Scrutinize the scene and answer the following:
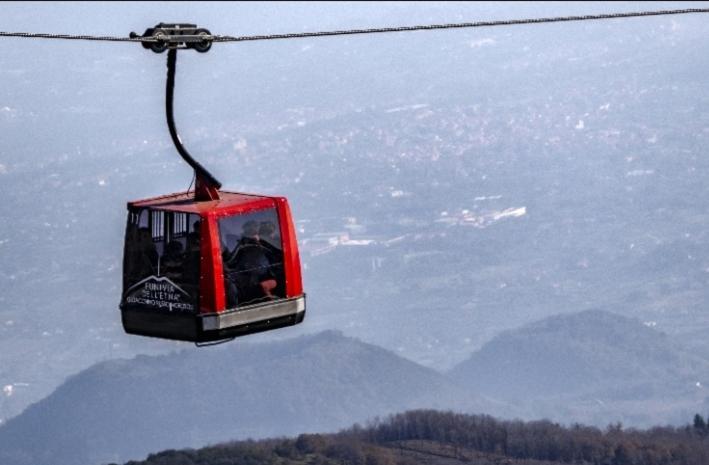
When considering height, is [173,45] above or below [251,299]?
above

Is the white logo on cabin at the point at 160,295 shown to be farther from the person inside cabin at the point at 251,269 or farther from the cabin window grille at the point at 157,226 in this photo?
the person inside cabin at the point at 251,269

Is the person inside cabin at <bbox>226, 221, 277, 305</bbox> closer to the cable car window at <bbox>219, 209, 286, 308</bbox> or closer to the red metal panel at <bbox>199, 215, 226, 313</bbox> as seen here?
the cable car window at <bbox>219, 209, 286, 308</bbox>

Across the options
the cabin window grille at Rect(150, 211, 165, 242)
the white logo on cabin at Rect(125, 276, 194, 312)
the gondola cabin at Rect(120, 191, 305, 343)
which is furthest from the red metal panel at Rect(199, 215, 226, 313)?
the cabin window grille at Rect(150, 211, 165, 242)

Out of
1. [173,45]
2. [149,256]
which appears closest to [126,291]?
[149,256]

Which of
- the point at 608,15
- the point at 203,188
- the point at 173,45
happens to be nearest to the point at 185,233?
the point at 203,188

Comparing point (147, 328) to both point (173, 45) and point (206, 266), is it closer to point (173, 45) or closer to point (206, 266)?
point (206, 266)

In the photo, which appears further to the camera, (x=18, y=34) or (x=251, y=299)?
(x=251, y=299)

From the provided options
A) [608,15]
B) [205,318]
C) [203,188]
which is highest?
[608,15]

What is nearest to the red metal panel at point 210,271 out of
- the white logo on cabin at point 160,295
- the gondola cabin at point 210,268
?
the gondola cabin at point 210,268
